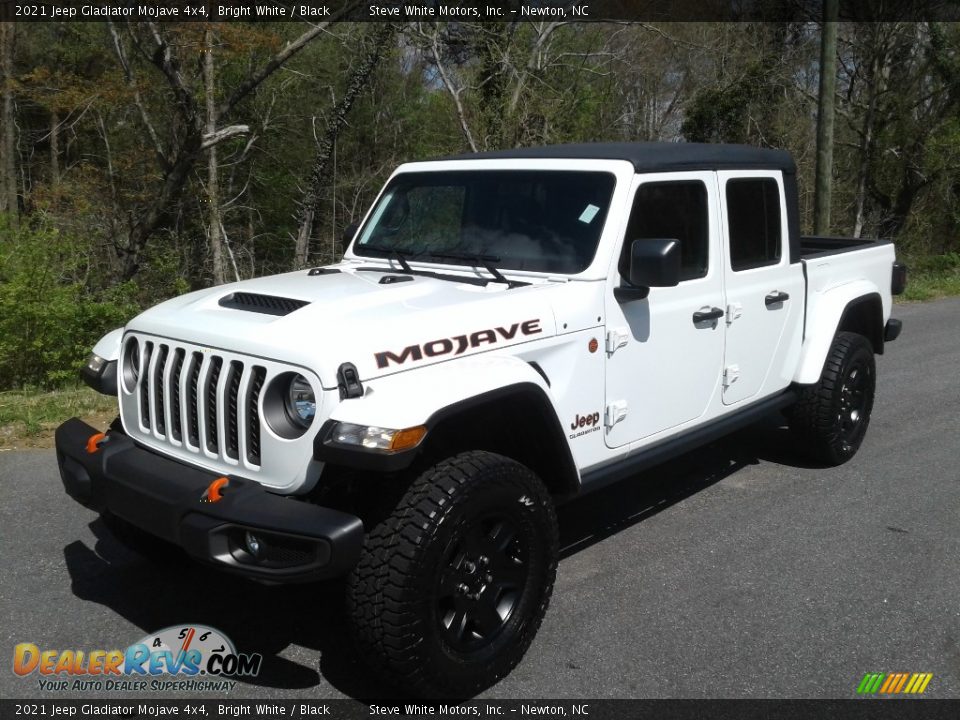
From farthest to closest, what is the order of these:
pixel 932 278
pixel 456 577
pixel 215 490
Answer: pixel 932 278
pixel 456 577
pixel 215 490

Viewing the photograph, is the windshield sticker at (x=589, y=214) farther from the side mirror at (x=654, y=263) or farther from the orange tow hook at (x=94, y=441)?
the orange tow hook at (x=94, y=441)

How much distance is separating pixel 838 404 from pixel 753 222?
137 cm

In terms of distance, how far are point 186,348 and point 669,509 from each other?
2.84 metres

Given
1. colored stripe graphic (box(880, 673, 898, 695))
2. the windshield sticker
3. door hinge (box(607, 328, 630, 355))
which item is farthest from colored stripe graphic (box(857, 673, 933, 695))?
the windshield sticker

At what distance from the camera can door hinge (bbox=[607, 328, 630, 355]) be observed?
3.85 m

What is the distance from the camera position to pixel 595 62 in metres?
20.5

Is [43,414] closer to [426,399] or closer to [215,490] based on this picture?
[215,490]

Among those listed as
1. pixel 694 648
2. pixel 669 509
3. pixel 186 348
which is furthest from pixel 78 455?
pixel 669 509

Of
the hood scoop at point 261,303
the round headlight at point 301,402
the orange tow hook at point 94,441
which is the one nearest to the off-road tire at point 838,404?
the hood scoop at point 261,303

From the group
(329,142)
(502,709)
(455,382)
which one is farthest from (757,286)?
(329,142)

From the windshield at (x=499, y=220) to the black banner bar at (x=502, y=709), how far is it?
5.83ft

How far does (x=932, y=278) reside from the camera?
15.4m

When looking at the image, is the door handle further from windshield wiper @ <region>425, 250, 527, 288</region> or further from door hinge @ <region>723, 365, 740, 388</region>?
windshield wiper @ <region>425, 250, 527, 288</region>

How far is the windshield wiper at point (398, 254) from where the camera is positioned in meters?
4.26
